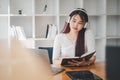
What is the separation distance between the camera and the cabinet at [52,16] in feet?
12.2

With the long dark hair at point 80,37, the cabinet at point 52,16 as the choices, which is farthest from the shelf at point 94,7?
the long dark hair at point 80,37

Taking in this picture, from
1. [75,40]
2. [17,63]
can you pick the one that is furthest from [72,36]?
[17,63]

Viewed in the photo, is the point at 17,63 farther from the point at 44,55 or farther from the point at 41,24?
the point at 41,24

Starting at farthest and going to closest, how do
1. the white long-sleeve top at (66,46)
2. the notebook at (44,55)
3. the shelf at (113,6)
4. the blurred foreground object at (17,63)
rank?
the shelf at (113,6) → the white long-sleeve top at (66,46) → the notebook at (44,55) → the blurred foreground object at (17,63)

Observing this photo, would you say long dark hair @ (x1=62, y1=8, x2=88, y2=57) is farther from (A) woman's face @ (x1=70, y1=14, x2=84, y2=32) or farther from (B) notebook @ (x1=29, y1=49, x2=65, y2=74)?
(B) notebook @ (x1=29, y1=49, x2=65, y2=74)

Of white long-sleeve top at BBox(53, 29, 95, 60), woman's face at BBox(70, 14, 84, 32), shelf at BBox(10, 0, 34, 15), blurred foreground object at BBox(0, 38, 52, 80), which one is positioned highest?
shelf at BBox(10, 0, 34, 15)

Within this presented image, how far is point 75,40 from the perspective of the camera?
8.59 feet

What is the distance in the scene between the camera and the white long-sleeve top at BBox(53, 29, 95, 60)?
99.9 inches

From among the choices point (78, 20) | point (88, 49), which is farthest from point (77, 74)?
point (78, 20)

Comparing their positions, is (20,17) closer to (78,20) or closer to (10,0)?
(10,0)

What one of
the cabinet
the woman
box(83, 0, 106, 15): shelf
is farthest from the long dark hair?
box(83, 0, 106, 15): shelf

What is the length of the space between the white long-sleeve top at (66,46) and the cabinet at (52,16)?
1095 millimetres

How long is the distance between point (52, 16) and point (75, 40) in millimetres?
1467

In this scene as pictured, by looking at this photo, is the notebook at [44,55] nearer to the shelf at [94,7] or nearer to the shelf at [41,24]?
the shelf at [41,24]
